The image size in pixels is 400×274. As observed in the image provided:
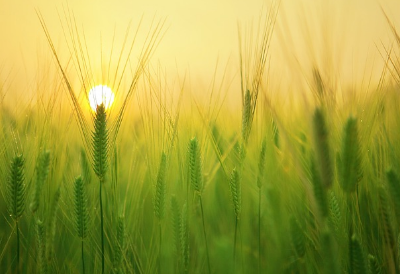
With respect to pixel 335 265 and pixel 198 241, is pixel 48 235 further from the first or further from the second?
pixel 335 265

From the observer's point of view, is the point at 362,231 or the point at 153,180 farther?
the point at 153,180

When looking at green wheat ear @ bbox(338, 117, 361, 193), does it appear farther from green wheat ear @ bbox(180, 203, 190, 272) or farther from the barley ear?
the barley ear

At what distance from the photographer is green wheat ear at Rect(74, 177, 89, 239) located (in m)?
0.94

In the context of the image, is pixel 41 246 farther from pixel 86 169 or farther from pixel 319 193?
pixel 319 193

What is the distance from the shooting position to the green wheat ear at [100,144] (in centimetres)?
97

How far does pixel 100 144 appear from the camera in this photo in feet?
3.23

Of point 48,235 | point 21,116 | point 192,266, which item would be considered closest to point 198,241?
point 192,266

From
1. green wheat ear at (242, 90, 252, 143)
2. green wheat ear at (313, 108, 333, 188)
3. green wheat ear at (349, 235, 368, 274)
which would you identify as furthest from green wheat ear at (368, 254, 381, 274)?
green wheat ear at (242, 90, 252, 143)

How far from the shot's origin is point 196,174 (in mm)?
1063

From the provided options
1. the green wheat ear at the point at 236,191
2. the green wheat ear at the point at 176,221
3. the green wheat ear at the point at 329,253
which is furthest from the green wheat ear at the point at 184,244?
the green wheat ear at the point at 329,253

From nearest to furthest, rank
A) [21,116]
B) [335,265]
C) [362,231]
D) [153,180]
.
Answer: [335,265] < [362,231] < [153,180] < [21,116]

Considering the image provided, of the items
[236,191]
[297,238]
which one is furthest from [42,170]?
[297,238]

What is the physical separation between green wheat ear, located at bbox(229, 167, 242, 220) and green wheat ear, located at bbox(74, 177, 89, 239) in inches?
13.7

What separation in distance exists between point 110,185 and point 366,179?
2.19 ft
